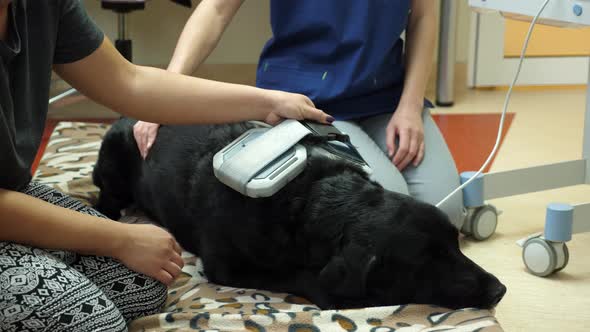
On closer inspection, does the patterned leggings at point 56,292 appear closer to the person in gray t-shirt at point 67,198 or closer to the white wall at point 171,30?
the person in gray t-shirt at point 67,198

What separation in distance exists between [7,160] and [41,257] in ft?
0.60

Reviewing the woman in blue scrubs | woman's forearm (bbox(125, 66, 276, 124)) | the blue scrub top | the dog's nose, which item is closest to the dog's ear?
the dog's nose

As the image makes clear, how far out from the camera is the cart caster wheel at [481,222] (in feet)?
6.89

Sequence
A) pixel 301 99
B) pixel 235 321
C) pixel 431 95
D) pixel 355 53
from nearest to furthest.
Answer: pixel 235 321, pixel 301 99, pixel 355 53, pixel 431 95

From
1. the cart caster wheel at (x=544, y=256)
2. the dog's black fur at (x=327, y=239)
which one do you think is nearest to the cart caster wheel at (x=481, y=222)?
the cart caster wheel at (x=544, y=256)

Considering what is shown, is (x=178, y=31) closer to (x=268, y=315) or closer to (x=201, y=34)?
(x=201, y=34)

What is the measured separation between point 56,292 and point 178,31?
338 centimetres

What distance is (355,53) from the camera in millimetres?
1962

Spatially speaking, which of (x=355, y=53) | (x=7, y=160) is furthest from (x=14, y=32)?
(x=355, y=53)

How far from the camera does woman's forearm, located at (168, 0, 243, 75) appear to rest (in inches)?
74.6

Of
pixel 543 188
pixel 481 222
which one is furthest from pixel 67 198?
pixel 543 188

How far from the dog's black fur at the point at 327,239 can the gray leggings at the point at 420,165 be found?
0.32m

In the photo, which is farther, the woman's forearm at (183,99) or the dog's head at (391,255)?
the woman's forearm at (183,99)

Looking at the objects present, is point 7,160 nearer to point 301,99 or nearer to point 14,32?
point 14,32
